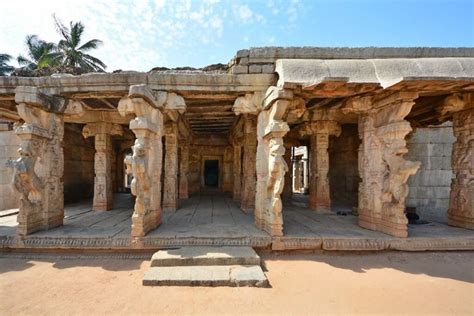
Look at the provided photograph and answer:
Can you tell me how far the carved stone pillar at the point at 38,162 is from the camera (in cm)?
401

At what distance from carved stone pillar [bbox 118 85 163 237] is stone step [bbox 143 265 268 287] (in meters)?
1.04

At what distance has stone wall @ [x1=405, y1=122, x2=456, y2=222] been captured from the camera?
773 cm

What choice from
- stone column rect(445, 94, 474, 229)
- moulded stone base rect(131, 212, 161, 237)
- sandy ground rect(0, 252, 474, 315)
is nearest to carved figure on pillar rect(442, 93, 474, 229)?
stone column rect(445, 94, 474, 229)

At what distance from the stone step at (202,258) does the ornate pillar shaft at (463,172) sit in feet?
15.3

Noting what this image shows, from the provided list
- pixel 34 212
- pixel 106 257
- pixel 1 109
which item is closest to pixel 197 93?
pixel 106 257

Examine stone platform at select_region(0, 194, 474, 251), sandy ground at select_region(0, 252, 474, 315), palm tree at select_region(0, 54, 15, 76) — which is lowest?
sandy ground at select_region(0, 252, 474, 315)

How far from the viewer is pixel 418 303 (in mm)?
2709

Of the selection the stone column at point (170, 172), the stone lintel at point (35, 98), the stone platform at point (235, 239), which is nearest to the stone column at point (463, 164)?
the stone platform at point (235, 239)

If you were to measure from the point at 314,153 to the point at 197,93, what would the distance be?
170 inches

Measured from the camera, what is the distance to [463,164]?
475cm

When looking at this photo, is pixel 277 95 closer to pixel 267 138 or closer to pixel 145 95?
pixel 267 138

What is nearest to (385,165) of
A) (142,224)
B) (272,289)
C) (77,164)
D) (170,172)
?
(272,289)

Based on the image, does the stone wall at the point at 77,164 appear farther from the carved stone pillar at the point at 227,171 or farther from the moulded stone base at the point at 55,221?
the carved stone pillar at the point at 227,171

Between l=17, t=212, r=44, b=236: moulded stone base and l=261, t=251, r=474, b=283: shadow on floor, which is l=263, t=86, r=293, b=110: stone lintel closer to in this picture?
l=261, t=251, r=474, b=283: shadow on floor
